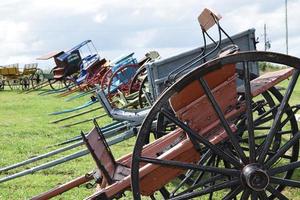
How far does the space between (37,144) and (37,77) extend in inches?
685

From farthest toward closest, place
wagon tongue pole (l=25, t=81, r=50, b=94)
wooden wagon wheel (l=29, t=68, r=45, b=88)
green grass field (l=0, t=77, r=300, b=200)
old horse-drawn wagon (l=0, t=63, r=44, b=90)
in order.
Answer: wooden wagon wheel (l=29, t=68, r=45, b=88) < old horse-drawn wagon (l=0, t=63, r=44, b=90) < wagon tongue pole (l=25, t=81, r=50, b=94) < green grass field (l=0, t=77, r=300, b=200)

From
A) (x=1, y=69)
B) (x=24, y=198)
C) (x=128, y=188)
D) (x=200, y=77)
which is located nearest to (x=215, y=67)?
(x=200, y=77)

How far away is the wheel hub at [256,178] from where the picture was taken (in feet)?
11.0

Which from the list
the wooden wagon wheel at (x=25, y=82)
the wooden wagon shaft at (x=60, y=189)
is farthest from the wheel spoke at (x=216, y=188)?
the wooden wagon wheel at (x=25, y=82)

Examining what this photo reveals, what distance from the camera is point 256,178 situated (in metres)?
3.38

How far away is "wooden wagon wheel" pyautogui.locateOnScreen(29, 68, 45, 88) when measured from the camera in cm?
2566

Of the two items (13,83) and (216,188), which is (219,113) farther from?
(13,83)

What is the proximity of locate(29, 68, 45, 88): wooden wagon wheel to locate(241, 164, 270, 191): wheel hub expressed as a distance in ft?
74.6

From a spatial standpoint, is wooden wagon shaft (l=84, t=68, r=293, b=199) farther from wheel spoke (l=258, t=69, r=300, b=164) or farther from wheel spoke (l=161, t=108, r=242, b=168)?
wheel spoke (l=258, t=69, r=300, b=164)

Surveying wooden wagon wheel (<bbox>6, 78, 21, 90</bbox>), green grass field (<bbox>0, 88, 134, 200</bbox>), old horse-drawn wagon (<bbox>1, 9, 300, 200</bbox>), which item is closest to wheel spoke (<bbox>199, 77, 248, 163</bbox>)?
old horse-drawn wagon (<bbox>1, 9, 300, 200</bbox>)

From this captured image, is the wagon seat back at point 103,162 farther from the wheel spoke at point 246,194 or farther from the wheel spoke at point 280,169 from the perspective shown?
the wheel spoke at point 280,169

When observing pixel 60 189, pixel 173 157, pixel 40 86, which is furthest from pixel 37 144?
pixel 40 86

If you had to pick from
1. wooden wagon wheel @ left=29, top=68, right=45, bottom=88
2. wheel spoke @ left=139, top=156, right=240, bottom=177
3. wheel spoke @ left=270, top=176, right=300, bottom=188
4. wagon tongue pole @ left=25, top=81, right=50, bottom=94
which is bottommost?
wheel spoke @ left=270, top=176, right=300, bottom=188

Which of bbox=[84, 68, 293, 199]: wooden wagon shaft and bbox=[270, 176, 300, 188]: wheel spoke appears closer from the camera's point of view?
bbox=[270, 176, 300, 188]: wheel spoke
